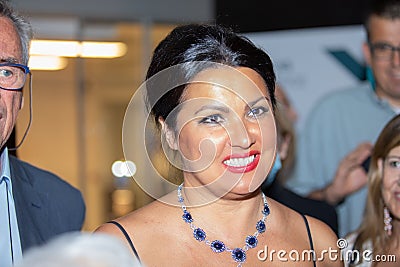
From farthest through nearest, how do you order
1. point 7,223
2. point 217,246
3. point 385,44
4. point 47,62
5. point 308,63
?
point 47,62 < point 308,63 < point 385,44 < point 7,223 < point 217,246

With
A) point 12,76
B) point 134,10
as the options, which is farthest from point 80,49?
point 12,76

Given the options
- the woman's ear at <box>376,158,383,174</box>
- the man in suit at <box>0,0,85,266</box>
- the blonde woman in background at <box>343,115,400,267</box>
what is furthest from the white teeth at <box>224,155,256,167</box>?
the woman's ear at <box>376,158,383,174</box>

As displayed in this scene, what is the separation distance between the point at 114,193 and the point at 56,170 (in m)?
0.66

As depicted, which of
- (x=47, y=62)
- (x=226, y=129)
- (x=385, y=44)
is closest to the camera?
(x=226, y=129)

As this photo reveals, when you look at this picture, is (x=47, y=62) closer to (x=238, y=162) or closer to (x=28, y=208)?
(x=28, y=208)

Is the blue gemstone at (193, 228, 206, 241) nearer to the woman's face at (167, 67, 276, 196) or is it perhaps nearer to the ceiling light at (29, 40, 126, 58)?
the woman's face at (167, 67, 276, 196)

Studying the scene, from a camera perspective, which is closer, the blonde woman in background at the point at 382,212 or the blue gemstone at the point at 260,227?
the blue gemstone at the point at 260,227

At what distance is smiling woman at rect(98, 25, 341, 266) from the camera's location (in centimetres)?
216

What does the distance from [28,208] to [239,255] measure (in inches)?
34.0

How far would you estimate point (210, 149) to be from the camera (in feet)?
7.06

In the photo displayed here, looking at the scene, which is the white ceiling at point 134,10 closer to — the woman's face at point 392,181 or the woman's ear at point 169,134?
the woman's face at point 392,181

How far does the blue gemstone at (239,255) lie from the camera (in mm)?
2258

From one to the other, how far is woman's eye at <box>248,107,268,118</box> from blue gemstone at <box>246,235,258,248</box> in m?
0.40

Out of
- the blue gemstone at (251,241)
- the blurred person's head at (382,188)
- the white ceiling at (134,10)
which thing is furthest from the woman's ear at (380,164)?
the white ceiling at (134,10)
